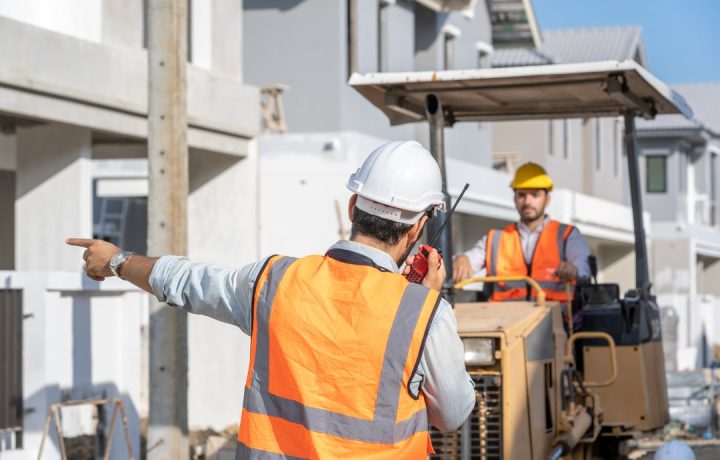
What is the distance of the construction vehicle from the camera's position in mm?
7055

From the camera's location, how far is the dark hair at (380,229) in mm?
4285

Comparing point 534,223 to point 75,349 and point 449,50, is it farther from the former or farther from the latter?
point 449,50

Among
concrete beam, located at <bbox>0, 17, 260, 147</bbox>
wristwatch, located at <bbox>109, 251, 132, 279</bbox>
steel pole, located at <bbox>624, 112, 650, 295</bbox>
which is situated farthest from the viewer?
concrete beam, located at <bbox>0, 17, 260, 147</bbox>

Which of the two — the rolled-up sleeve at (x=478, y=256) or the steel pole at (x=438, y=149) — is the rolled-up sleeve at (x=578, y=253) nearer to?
the rolled-up sleeve at (x=478, y=256)

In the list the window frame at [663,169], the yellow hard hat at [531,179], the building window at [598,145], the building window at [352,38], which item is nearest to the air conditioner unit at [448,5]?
the building window at [352,38]

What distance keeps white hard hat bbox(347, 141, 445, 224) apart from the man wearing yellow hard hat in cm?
400

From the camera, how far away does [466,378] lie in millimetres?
4184

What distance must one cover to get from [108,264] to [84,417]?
674 centimetres

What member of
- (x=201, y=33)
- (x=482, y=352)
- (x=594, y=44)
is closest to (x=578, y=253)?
(x=482, y=352)

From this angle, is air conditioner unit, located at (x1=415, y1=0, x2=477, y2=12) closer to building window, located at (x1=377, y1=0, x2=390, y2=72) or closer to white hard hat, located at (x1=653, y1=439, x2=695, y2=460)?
building window, located at (x1=377, y1=0, x2=390, y2=72)

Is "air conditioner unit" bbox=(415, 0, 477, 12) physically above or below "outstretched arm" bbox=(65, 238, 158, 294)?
above

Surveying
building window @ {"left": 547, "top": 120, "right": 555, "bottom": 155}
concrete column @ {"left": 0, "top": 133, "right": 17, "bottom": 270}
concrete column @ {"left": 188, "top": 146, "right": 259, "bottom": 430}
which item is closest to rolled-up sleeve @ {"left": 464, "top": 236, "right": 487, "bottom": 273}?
concrete column @ {"left": 188, "top": 146, "right": 259, "bottom": 430}

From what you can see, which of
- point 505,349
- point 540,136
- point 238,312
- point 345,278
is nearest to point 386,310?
point 345,278

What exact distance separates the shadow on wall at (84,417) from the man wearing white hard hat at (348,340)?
5949mm
